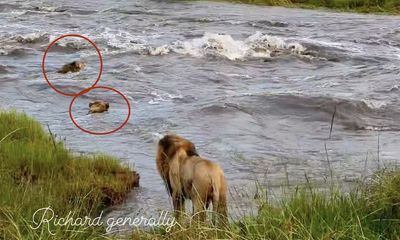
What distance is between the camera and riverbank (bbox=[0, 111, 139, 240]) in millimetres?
5797

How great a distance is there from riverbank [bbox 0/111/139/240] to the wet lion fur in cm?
74

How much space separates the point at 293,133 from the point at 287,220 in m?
6.80

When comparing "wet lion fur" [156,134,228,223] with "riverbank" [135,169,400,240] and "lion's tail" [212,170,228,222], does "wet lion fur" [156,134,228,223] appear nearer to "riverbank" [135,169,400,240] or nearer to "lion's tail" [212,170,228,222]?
"lion's tail" [212,170,228,222]

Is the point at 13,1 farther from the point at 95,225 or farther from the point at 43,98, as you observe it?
the point at 95,225

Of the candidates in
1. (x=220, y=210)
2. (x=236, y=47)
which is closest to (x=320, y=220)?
(x=220, y=210)

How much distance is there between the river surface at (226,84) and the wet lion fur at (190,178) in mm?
590

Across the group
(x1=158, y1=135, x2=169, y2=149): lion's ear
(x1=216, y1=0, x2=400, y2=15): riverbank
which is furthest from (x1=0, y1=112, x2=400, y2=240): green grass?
(x1=216, y1=0, x2=400, y2=15): riverbank

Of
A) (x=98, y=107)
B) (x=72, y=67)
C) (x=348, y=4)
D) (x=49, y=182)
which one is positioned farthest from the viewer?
(x=348, y=4)

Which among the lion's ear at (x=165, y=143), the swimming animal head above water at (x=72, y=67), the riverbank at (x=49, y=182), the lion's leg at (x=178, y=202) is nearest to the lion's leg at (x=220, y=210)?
the lion's leg at (x=178, y=202)

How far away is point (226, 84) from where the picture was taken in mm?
16641

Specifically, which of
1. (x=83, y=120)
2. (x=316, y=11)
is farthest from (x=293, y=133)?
(x=316, y=11)

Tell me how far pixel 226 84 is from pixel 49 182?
9.25 m

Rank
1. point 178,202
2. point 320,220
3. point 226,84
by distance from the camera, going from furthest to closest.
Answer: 1. point 226,84
2. point 178,202
3. point 320,220

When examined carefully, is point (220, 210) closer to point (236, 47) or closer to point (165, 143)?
point (165, 143)
